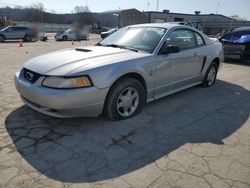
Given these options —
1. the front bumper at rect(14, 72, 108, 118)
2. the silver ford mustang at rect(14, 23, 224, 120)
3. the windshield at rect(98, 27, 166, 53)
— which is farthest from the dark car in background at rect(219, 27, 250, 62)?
the front bumper at rect(14, 72, 108, 118)

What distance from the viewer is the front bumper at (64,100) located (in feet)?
10.4

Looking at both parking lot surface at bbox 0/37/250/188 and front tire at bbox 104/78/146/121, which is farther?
front tire at bbox 104/78/146/121

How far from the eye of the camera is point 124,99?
12.6 ft

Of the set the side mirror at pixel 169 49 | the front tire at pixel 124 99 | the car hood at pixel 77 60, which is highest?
the side mirror at pixel 169 49

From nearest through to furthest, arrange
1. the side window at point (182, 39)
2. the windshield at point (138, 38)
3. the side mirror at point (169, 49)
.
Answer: the side mirror at point (169, 49) → the windshield at point (138, 38) → the side window at point (182, 39)

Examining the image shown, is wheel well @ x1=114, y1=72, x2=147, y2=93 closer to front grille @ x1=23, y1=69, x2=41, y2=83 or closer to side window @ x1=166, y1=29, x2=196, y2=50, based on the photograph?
side window @ x1=166, y1=29, x2=196, y2=50

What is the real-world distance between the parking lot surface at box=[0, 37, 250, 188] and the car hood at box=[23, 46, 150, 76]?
2.78ft

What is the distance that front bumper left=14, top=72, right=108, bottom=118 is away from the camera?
3168 mm

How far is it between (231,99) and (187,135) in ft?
7.53

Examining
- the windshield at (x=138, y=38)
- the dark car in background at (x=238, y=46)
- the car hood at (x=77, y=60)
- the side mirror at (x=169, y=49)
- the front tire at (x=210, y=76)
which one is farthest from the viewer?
the dark car in background at (x=238, y=46)

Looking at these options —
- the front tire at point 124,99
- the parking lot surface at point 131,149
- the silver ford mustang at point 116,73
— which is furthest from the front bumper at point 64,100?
the parking lot surface at point 131,149

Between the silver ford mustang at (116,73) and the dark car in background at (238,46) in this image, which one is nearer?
the silver ford mustang at (116,73)

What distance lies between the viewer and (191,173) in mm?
2689

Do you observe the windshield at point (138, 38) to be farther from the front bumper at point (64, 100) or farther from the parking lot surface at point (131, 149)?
the front bumper at point (64, 100)
